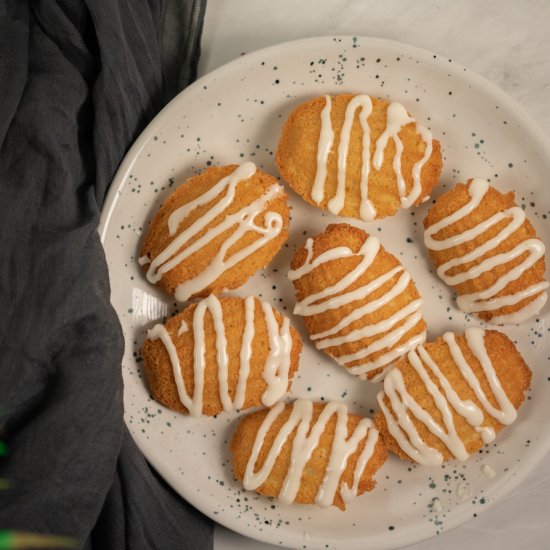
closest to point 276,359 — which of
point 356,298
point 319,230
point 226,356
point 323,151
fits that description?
point 226,356

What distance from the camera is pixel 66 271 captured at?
1363mm

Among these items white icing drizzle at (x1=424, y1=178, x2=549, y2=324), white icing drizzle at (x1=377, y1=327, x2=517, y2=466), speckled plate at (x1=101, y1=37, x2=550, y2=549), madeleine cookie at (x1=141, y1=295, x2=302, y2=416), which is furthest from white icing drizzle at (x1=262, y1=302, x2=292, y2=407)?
white icing drizzle at (x1=424, y1=178, x2=549, y2=324)

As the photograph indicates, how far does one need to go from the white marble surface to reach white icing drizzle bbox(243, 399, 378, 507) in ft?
0.78

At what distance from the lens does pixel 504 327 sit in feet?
5.36

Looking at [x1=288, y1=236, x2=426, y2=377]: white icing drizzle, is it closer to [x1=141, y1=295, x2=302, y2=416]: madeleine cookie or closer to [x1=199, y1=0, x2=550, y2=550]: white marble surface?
[x1=141, y1=295, x2=302, y2=416]: madeleine cookie

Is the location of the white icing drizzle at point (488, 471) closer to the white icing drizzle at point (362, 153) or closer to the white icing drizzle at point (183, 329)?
the white icing drizzle at point (362, 153)

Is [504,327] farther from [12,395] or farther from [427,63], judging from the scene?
[12,395]

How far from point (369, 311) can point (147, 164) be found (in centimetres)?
55

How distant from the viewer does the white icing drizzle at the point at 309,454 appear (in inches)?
60.3

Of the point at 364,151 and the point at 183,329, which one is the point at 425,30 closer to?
the point at 364,151

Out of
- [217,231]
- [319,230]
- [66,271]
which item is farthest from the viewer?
[319,230]

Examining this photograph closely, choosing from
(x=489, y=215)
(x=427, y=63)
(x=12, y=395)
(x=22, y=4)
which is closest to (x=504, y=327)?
(x=489, y=215)

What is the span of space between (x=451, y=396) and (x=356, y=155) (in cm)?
54

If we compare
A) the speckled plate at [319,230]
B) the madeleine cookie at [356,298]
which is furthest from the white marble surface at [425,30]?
the madeleine cookie at [356,298]
